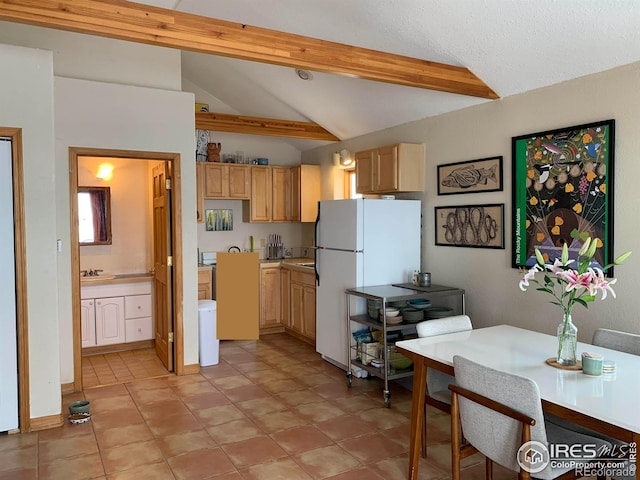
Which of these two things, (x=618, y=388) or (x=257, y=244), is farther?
(x=257, y=244)

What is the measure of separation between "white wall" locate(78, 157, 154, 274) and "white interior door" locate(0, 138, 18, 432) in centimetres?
235

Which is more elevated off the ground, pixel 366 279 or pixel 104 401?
pixel 366 279

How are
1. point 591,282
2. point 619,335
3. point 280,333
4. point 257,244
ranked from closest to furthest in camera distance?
point 591,282 < point 619,335 < point 280,333 < point 257,244

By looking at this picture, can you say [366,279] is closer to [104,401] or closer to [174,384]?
[174,384]

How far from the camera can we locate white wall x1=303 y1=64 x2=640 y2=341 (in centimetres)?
308

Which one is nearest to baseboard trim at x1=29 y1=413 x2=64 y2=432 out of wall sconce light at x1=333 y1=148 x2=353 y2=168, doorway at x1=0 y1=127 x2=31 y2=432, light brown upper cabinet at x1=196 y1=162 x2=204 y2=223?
doorway at x1=0 y1=127 x2=31 y2=432

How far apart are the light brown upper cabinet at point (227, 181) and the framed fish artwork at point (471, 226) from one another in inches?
104

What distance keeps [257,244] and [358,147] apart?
1.98 meters

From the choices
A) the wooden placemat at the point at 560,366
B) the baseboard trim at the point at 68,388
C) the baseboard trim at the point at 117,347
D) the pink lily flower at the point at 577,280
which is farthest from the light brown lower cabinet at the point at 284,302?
the pink lily flower at the point at 577,280

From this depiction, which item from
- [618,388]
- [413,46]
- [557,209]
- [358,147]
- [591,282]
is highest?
[413,46]

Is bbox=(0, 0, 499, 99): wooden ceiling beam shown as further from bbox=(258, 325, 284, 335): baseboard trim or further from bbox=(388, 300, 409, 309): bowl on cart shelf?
bbox=(258, 325, 284, 335): baseboard trim

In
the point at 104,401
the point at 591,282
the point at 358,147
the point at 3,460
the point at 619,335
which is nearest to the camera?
the point at 591,282

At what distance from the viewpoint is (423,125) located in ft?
15.3

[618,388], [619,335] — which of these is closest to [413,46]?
[619,335]
